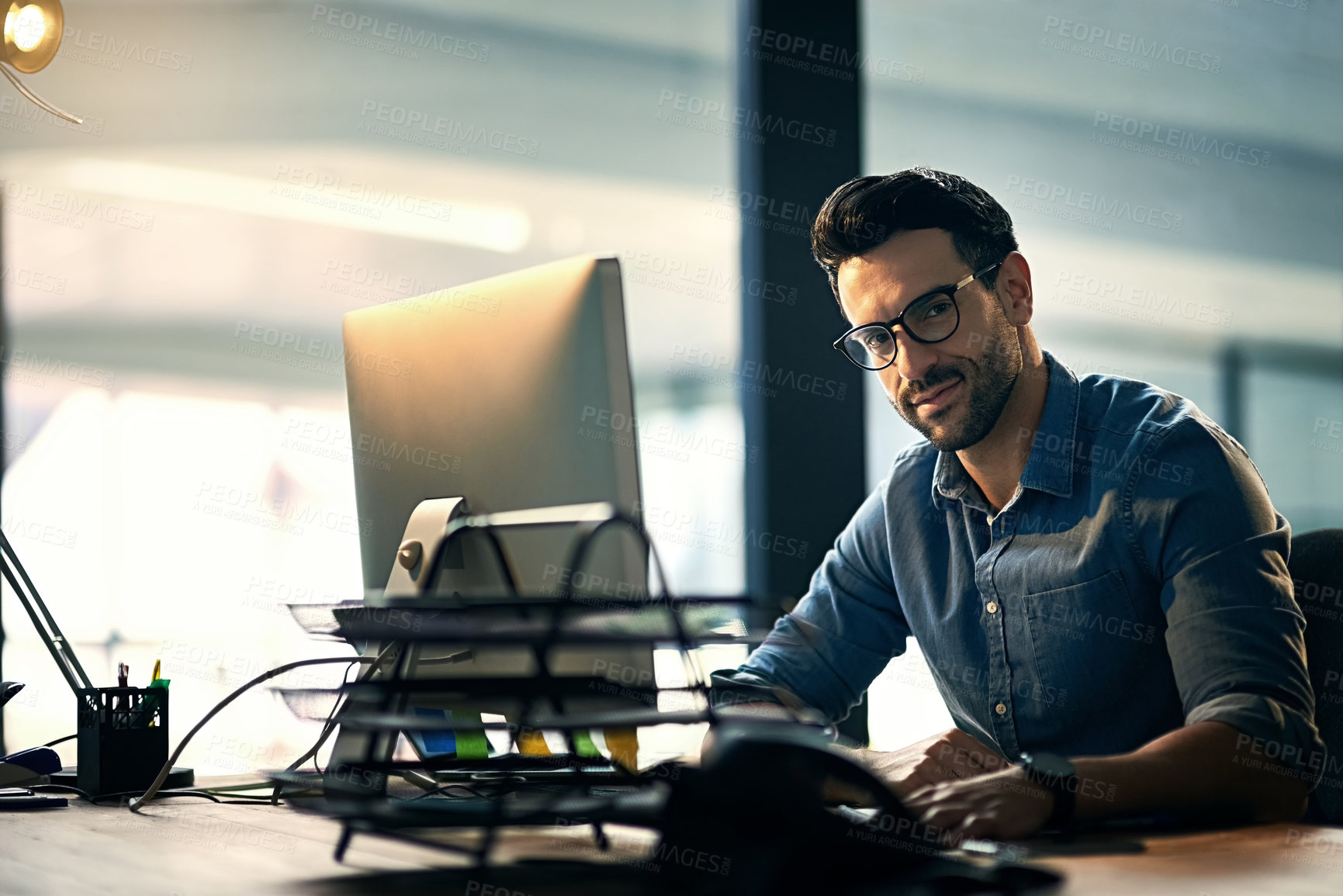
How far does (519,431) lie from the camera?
1.08 m

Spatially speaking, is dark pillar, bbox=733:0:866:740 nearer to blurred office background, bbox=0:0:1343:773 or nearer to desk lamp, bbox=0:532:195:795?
blurred office background, bbox=0:0:1343:773

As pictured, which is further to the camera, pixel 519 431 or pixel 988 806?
pixel 519 431

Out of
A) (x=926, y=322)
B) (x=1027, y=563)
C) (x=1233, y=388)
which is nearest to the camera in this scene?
(x=1027, y=563)

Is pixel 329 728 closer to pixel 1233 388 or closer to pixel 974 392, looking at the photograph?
pixel 974 392

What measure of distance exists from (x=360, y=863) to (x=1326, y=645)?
45.3 inches

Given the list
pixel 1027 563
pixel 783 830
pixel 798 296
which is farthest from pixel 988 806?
pixel 798 296

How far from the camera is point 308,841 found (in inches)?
37.5

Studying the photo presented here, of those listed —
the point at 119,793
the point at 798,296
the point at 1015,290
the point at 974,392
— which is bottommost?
the point at 119,793

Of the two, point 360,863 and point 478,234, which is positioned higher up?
point 478,234

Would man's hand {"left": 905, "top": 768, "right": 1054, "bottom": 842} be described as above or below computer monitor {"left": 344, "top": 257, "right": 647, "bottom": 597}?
below

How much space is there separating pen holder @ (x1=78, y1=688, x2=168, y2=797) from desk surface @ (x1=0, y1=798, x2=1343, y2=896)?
0.29 m

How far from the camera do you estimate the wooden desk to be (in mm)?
729

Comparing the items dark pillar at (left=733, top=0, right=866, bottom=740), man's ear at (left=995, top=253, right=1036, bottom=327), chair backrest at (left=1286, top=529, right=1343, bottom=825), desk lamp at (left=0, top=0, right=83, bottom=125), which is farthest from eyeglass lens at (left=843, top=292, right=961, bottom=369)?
desk lamp at (left=0, top=0, right=83, bottom=125)

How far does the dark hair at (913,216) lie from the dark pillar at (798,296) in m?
0.87
